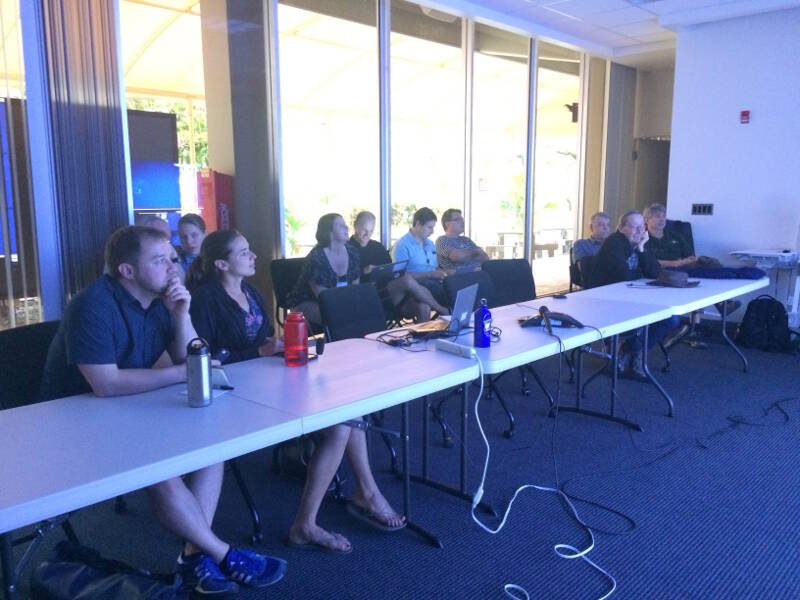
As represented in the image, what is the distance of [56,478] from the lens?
1361 millimetres

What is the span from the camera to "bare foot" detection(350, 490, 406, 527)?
8.23 ft

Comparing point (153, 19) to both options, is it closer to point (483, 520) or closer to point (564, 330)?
point (564, 330)

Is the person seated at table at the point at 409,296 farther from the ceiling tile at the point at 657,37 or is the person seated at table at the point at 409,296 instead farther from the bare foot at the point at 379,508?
the ceiling tile at the point at 657,37

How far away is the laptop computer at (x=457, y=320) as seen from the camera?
8.94ft

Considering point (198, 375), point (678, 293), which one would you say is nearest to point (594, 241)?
point (678, 293)

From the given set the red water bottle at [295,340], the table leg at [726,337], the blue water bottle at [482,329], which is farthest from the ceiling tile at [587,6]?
the red water bottle at [295,340]

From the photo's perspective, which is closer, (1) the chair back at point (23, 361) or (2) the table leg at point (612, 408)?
(1) the chair back at point (23, 361)

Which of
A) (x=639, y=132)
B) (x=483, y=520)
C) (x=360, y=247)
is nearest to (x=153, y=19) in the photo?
(x=360, y=247)

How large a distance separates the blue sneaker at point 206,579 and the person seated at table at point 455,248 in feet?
Result: 12.8

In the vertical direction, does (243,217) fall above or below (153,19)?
Result: below

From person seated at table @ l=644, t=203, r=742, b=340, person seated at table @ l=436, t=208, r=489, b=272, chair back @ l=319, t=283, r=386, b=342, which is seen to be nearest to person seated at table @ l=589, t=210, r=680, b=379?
person seated at table @ l=644, t=203, r=742, b=340

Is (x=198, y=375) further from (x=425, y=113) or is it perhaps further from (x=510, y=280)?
(x=425, y=113)

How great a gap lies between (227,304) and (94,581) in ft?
4.10

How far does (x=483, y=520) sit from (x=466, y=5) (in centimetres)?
511
